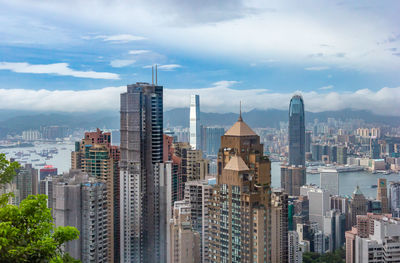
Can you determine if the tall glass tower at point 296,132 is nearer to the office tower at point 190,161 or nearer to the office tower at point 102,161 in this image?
the office tower at point 190,161

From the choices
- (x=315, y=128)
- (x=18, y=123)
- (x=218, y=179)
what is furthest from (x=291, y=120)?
(x=18, y=123)

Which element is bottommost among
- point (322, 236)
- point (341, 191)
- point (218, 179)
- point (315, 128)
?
point (322, 236)

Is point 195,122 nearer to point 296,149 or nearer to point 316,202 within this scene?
point 296,149

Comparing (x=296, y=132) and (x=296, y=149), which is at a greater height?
(x=296, y=132)


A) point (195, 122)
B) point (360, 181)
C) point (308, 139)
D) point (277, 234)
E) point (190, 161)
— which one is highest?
point (195, 122)

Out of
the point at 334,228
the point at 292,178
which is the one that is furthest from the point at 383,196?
the point at 292,178

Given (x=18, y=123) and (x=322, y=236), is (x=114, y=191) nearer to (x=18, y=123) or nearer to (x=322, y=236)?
(x=18, y=123)

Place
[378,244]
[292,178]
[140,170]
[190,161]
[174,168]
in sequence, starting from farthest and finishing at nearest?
[292,178]
[190,161]
[174,168]
[140,170]
[378,244]

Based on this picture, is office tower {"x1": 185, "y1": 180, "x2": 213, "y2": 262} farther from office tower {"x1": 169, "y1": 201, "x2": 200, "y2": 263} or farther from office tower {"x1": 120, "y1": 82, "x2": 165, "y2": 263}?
office tower {"x1": 120, "y1": 82, "x2": 165, "y2": 263}
